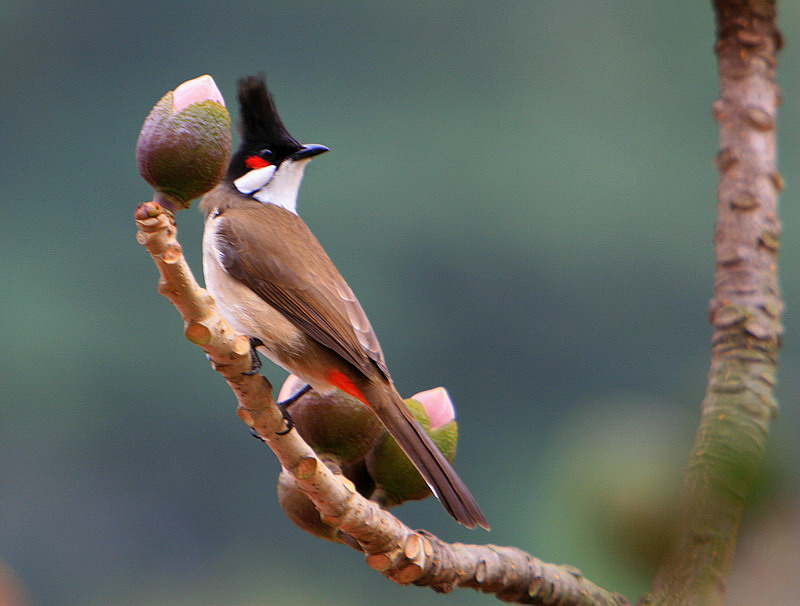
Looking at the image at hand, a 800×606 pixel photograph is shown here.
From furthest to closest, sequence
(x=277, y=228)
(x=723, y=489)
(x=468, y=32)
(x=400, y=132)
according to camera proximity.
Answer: (x=468, y=32) < (x=400, y=132) < (x=277, y=228) < (x=723, y=489)

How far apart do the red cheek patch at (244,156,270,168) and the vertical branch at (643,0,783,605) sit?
34.1 inches

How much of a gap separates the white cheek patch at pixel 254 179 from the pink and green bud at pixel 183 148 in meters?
0.95

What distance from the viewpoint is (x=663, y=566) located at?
56 cm

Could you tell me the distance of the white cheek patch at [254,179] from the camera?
1928mm

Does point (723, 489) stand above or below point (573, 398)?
below

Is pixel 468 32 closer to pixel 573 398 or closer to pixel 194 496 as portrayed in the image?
pixel 573 398

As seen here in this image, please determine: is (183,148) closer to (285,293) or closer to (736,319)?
(736,319)

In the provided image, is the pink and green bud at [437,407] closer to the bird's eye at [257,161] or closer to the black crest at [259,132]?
the black crest at [259,132]

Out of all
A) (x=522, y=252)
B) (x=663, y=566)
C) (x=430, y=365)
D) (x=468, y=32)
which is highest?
(x=468, y=32)

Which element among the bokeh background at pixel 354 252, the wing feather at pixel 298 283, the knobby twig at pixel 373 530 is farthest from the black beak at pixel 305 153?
the bokeh background at pixel 354 252

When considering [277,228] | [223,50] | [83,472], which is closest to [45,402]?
[83,472]

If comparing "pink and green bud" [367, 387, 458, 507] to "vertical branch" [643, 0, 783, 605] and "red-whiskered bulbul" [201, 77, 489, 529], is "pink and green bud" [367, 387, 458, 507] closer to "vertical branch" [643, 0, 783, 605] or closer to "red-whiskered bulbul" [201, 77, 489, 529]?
"red-whiskered bulbul" [201, 77, 489, 529]

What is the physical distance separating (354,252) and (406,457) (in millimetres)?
13324

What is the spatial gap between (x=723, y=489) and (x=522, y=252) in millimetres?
14966
